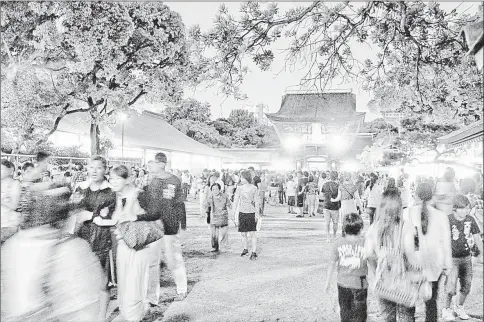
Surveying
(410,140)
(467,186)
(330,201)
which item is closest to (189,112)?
(410,140)

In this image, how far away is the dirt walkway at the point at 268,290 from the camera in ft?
16.2

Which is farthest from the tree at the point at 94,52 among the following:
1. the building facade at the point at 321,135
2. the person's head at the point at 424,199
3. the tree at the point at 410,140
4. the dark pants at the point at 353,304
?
the building facade at the point at 321,135

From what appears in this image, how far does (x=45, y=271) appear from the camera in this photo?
11.0 feet

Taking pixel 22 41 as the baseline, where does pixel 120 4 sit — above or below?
above

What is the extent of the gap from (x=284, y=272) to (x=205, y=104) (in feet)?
139

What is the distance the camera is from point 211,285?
20.4 ft

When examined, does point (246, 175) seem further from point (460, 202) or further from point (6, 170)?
point (6, 170)

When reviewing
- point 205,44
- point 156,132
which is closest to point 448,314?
point 205,44

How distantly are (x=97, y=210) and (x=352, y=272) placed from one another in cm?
271

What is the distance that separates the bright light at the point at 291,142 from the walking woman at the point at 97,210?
1444 inches

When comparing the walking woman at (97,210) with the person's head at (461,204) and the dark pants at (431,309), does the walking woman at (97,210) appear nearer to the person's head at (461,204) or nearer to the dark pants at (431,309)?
the dark pants at (431,309)

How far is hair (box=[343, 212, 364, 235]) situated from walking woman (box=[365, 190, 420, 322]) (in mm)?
138

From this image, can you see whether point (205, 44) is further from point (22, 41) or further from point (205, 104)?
point (205, 104)

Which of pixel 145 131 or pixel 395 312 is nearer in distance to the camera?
pixel 395 312
